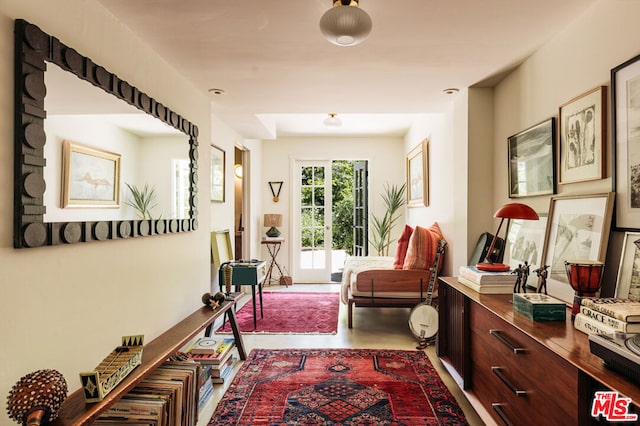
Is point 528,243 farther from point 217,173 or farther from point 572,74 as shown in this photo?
point 217,173

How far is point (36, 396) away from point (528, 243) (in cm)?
262

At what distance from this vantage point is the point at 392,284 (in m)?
3.78

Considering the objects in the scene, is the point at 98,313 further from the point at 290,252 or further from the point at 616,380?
the point at 290,252

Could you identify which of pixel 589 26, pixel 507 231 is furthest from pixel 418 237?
pixel 589 26

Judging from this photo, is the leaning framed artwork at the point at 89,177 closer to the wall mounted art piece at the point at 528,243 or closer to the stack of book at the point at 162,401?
→ the stack of book at the point at 162,401

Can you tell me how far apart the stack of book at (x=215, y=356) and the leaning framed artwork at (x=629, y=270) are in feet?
8.00

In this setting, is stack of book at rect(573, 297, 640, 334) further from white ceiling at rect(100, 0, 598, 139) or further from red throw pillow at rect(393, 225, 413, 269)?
red throw pillow at rect(393, 225, 413, 269)

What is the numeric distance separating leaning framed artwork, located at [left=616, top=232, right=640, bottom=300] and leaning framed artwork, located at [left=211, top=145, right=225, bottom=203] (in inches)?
138

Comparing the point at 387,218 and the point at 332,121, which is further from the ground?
the point at 332,121

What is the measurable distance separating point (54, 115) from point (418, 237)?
10.6 feet

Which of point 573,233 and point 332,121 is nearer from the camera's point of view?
point 573,233

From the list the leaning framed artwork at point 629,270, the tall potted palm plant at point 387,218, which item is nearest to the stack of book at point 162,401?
the leaning framed artwork at point 629,270

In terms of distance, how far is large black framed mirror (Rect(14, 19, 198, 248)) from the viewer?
1383 mm

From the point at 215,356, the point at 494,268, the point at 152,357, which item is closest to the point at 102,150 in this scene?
the point at 152,357
